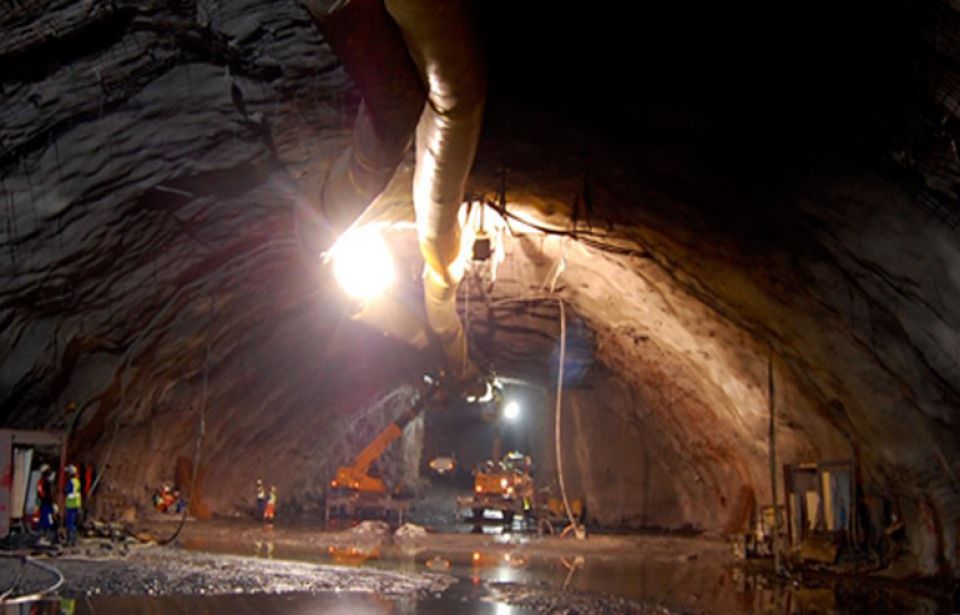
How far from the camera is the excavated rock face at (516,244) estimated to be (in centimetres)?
761

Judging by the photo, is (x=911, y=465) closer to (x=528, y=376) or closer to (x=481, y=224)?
(x=481, y=224)

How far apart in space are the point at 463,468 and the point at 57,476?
31.2 m

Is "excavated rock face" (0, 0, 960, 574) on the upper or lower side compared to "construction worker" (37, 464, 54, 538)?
upper

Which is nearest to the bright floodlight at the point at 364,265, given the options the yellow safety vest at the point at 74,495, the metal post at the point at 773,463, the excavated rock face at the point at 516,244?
the excavated rock face at the point at 516,244

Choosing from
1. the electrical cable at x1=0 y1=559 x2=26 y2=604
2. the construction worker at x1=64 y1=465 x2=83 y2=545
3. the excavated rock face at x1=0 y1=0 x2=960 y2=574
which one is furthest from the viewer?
the construction worker at x1=64 y1=465 x2=83 y2=545

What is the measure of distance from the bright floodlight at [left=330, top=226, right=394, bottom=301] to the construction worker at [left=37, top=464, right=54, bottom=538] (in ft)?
16.1

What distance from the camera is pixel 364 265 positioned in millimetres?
12953

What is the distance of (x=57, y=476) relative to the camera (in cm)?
1216

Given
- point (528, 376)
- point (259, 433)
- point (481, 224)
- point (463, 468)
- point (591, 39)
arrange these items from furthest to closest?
point (463, 468) < point (528, 376) < point (259, 433) < point (481, 224) < point (591, 39)

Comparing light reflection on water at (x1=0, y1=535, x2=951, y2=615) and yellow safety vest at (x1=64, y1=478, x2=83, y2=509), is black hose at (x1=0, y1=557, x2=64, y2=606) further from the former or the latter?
yellow safety vest at (x1=64, y1=478, x2=83, y2=509)

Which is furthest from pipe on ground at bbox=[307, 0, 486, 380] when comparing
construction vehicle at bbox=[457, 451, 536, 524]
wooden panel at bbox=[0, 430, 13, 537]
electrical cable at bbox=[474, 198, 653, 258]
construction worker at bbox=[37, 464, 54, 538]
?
construction vehicle at bbox=[457, 451, 536, 524]

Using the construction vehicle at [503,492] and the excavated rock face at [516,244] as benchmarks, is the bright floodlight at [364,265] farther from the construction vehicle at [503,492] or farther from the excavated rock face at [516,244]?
the construction vehicle at [503,492]

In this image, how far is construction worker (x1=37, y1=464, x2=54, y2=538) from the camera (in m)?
11.9

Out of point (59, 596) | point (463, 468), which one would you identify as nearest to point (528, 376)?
point (59, 596)
